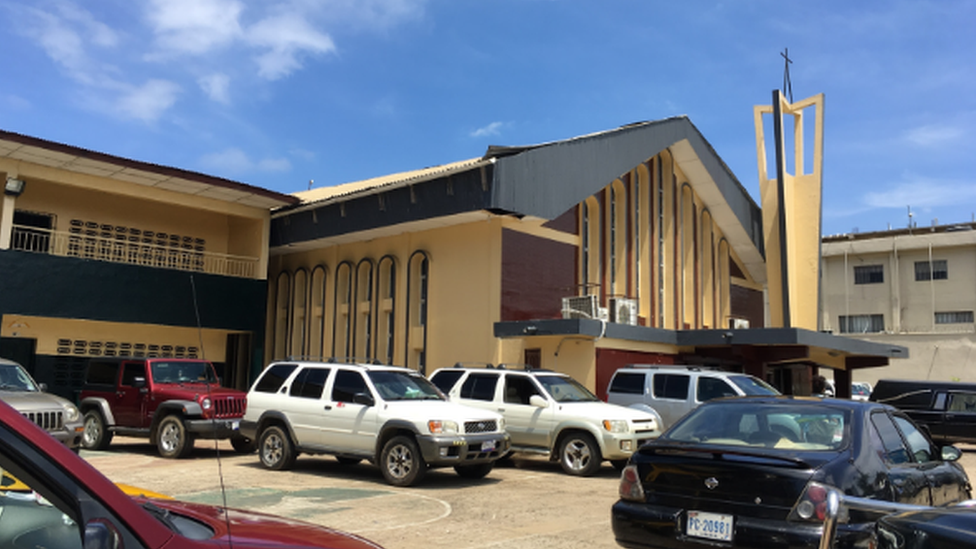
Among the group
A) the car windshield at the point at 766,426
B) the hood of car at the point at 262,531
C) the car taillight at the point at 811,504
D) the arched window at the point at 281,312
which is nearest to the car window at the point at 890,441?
the car windshield at the point at 766,426

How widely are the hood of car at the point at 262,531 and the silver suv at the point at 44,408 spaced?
9287 millimetres

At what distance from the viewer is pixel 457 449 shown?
38.7 ft

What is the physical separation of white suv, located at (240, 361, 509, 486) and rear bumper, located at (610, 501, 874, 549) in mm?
5641

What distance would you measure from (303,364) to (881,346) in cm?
2232

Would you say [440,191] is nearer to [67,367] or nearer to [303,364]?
[303,364]

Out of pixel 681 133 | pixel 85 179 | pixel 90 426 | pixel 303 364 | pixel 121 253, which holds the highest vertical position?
pixel 681 133

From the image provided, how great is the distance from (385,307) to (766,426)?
61.4ft

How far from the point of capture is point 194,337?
26281 millimetres

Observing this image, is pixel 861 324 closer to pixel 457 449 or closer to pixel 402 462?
pixel 457 449

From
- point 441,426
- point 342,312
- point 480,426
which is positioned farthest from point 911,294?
point 441,426

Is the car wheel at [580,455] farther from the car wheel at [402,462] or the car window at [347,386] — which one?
the car window at [347,386]

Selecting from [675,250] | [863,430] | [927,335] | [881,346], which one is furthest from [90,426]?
[927,335]

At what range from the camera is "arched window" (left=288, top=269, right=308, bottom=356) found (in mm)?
27625

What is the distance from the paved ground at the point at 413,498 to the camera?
28.0ft
